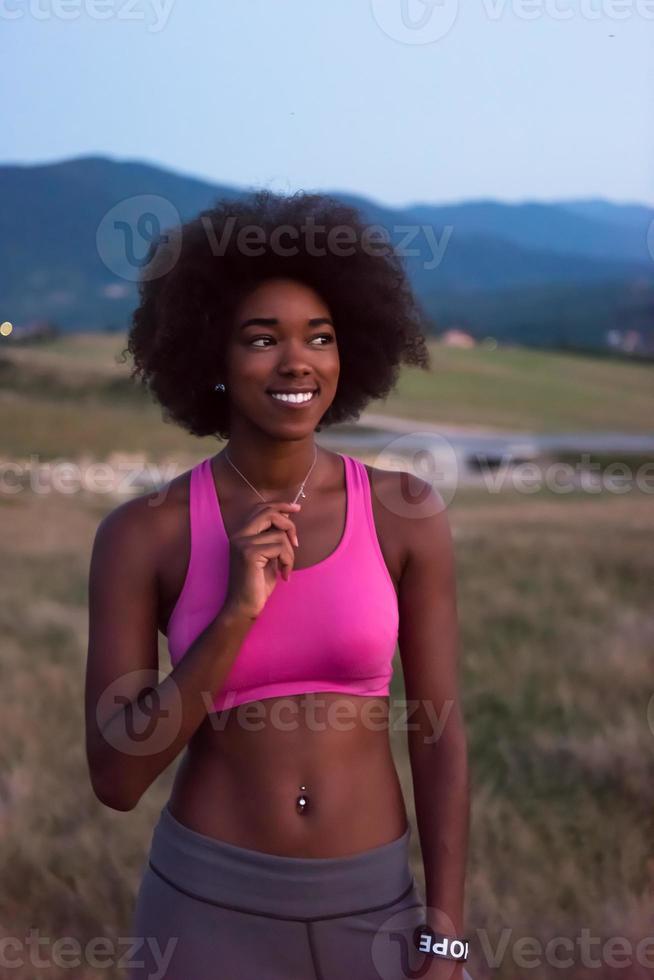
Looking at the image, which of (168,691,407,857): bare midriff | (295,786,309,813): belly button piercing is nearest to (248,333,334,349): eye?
(168,691,407,857): bare midriff

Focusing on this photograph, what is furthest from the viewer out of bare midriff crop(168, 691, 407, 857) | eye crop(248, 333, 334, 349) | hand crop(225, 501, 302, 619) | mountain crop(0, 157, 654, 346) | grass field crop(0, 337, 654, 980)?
mountain crop(0, 157, 654, 346)

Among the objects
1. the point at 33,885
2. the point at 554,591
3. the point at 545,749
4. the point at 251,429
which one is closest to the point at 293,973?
the point at 251,429

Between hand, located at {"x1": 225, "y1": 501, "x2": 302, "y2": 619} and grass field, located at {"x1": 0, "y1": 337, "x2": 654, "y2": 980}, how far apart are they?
6.86 feet

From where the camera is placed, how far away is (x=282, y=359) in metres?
2.16

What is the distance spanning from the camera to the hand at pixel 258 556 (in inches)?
77.5

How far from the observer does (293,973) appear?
2008mm

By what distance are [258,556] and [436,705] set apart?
44cm

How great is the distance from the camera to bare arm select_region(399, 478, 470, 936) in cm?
216

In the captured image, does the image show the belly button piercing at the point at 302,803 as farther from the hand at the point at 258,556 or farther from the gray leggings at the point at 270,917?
the hand at the point at 258,556

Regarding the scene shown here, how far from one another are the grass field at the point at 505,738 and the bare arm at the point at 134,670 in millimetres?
1863

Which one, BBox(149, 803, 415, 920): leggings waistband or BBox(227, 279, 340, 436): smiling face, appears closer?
BBox(149, 803, 415, 920): leggings waistband

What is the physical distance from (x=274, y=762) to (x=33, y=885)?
2331mm

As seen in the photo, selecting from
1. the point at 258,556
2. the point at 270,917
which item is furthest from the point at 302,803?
the point at 258,556

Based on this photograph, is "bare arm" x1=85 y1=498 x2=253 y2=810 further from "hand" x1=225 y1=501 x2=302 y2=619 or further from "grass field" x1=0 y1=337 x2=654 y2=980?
"grass field" x1=0 y1=337 x2=654 y2=980
